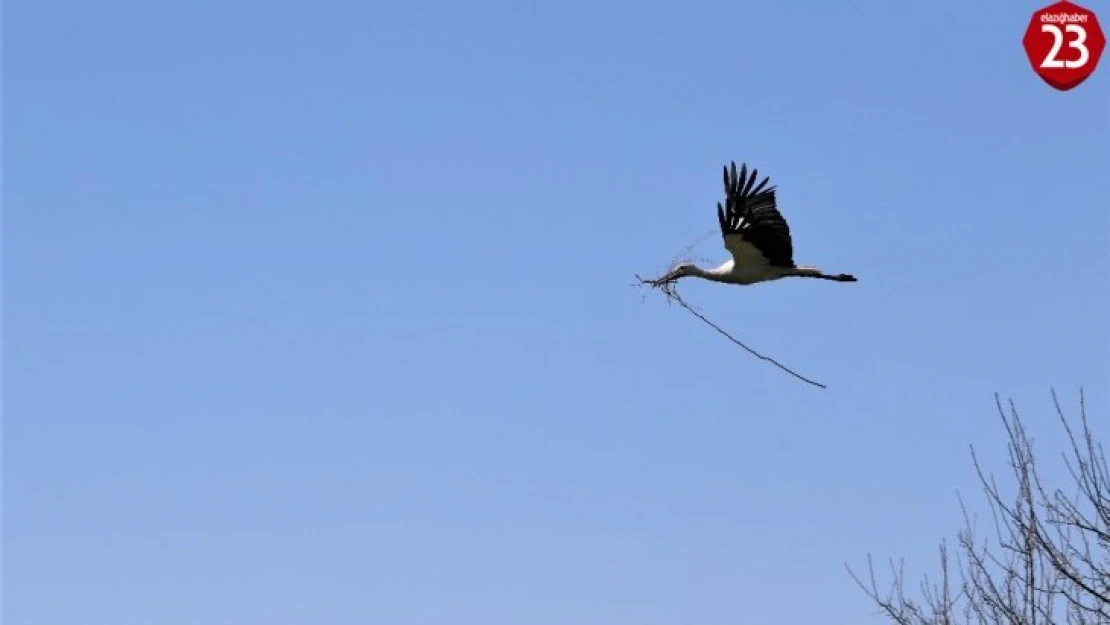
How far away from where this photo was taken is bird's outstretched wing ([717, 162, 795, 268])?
17156mm

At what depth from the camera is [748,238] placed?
1705 centimetres

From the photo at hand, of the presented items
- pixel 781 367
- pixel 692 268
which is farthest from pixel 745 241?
pixel 781 367

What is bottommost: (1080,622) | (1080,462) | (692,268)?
(1080,622)

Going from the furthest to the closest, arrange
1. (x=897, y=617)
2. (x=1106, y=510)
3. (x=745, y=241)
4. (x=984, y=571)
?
(x=745, y=241)
(x=897, y=617)
(x=984, y=571)
(x=1106, y=510)

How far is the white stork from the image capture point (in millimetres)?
17109

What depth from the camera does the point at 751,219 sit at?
17.2m

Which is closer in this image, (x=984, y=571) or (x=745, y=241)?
(x=984, y=571)

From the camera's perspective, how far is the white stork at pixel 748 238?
17.1 metres

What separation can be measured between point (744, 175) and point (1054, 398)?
416 cm

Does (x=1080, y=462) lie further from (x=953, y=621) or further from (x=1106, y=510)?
(x=953, y=621)

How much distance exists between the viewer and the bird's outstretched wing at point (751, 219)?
17156 mm

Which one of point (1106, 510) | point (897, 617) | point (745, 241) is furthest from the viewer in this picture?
point (745, 241)

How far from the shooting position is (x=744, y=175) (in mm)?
17203

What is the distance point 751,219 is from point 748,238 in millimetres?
238
